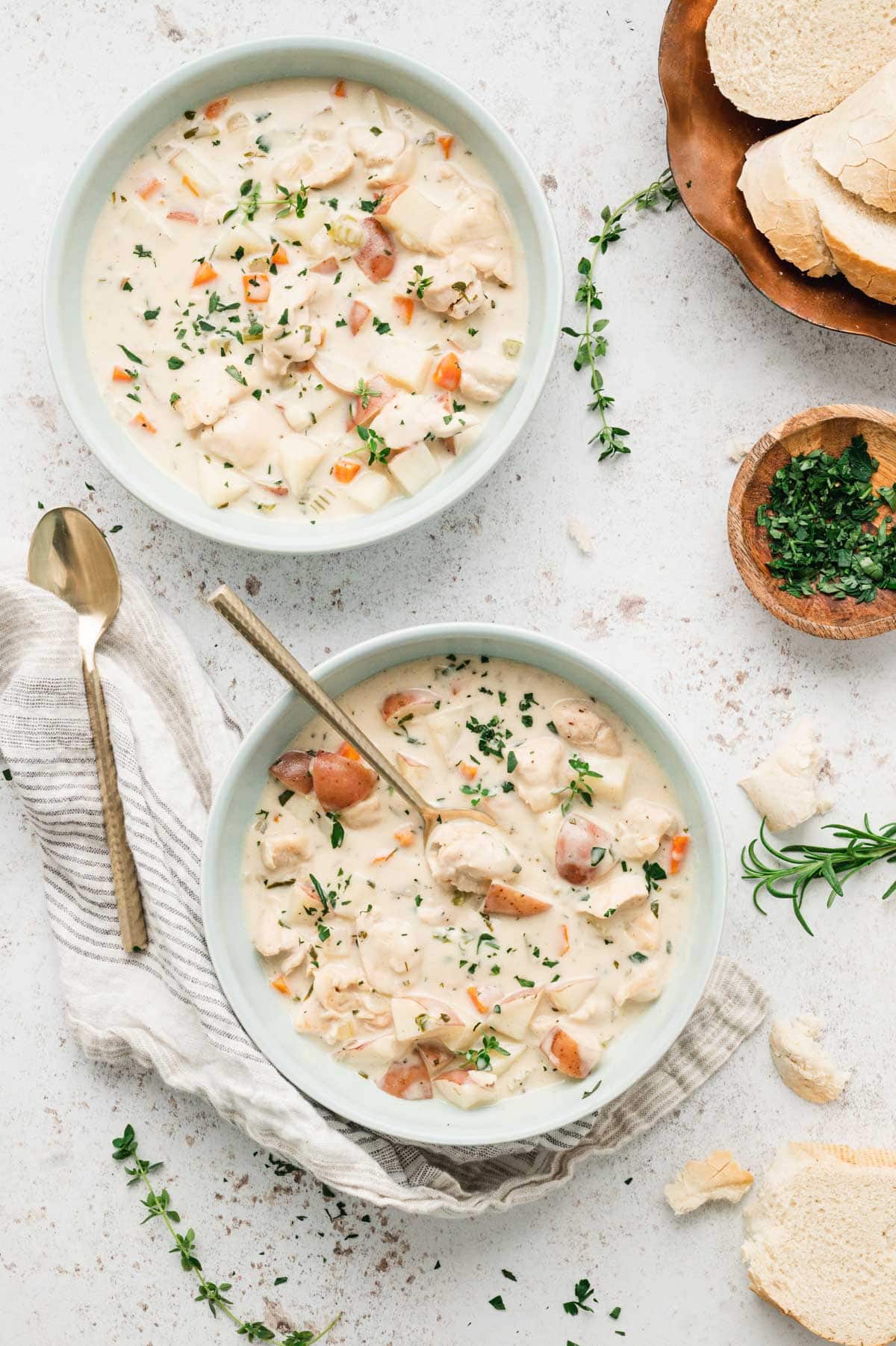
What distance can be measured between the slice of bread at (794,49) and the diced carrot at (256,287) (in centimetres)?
128

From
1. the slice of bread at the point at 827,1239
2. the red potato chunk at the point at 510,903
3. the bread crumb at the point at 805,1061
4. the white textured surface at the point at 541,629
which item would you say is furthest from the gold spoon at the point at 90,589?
the slice of bread at the point at 827,1239

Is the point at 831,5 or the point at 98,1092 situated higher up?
the point at 831,5

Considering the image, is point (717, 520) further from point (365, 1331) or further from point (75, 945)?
point (365, 1331)

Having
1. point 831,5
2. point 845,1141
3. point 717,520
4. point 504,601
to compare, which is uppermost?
point 831,5

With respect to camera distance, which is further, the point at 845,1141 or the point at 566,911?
the point at 845,1141

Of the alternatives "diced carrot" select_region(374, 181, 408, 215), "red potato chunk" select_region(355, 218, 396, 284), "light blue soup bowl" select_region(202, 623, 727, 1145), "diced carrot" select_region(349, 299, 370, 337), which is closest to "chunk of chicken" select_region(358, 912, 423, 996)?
"light blue soup bowl" select_region(202, 623, 727, 1145)

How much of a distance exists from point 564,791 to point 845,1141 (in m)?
1.36

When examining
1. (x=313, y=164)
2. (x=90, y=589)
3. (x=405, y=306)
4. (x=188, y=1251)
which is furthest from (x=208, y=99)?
(x=188, y=1251)

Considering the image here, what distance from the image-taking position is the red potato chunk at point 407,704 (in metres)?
2.73

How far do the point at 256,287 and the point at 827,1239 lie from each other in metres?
2.97

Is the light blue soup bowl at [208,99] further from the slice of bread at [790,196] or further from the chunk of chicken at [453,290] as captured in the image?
the slice of bread at [790,196]

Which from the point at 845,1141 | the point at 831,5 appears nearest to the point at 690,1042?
the point at 845,1141

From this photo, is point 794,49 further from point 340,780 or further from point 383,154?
point 340,780

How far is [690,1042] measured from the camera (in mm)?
2955
